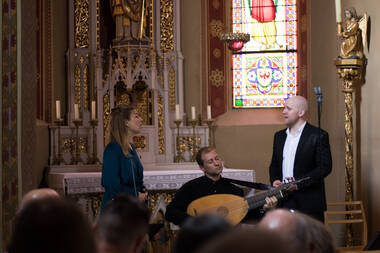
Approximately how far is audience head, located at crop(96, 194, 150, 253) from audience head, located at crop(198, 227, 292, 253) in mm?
712

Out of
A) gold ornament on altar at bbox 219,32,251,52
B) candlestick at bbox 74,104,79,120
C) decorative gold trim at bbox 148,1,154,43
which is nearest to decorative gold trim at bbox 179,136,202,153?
decorative gold trim at bbox 148,1,154,43

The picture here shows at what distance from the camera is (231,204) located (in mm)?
4699

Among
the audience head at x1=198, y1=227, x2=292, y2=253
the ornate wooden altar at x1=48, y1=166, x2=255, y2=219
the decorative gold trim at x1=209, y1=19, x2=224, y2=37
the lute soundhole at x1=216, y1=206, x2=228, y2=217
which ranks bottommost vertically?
the ornate wooden altar at x1=48, y1=166, x2=255, y2=219

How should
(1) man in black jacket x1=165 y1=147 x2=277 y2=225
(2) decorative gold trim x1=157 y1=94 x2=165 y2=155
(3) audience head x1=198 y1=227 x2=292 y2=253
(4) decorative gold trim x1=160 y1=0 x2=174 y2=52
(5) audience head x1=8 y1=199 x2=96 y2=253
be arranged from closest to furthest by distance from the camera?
(3) audience head x1=198 y1=227 x2=292 y2=253 < (5) audience head x1=8 y1=199 x2=96 y2=253 < (1) man in black jacket x1=165 y1=147 x2=277 y2=225 < (2) decorative gold trim x1=157 y1=94 x2=165 y2=155 < (4) decorative gold trim x1=160 y1=0 x2=174 y2=52

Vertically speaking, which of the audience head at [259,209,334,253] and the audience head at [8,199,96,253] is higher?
the audience head at [8,199,96,253]

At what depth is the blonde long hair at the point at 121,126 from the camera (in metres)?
5.22

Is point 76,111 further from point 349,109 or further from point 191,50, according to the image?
point 349,109

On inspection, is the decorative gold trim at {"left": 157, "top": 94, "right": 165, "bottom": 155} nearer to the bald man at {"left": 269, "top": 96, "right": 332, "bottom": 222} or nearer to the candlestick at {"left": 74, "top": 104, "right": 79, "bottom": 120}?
the candlestick at {"left": 74, "top": 104, "right": 79, "bottom": 120}

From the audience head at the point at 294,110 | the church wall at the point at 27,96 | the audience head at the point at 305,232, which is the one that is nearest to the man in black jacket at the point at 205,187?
the audience head at the point at 294,110

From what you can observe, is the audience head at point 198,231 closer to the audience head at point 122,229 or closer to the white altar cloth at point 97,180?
the audience head at point 122,229

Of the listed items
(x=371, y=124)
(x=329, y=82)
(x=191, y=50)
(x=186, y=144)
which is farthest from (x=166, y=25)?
(x=371, y=124)

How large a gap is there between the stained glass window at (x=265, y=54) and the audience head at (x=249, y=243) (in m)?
8.94

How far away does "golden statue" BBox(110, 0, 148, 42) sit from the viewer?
892 cm

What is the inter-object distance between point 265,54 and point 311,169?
485 cm
